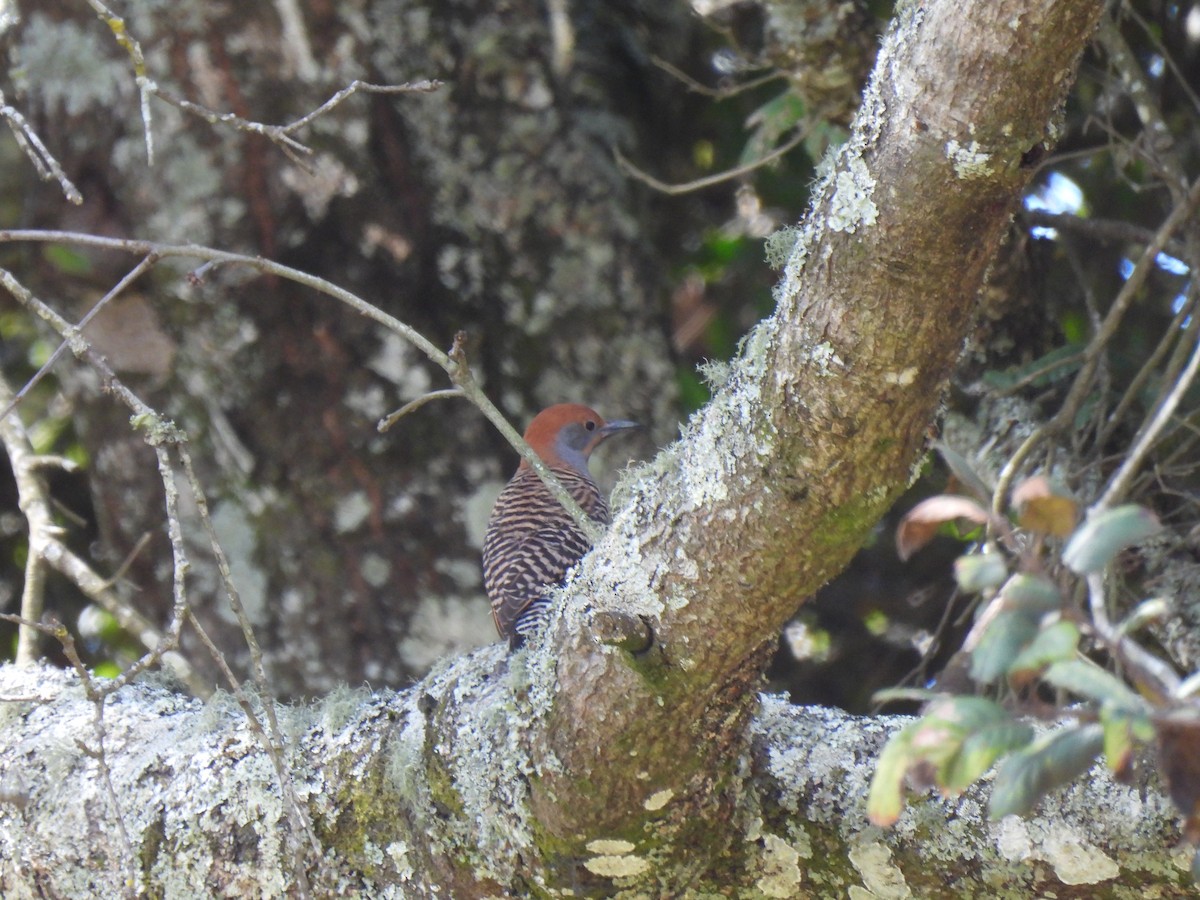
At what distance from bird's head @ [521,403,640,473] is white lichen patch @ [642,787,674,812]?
2.03 metres

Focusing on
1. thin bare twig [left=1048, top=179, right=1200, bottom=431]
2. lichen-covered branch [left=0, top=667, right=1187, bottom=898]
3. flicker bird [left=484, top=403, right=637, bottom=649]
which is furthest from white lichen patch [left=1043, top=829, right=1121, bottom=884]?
thin bare twig [left=1048, top=179, right=1200, bottom=431]

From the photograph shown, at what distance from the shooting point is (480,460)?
12.9 feet

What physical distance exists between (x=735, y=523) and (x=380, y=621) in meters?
2.11

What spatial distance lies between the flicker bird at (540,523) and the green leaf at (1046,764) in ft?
4.32

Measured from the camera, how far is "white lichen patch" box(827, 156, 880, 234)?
1588 millimetres

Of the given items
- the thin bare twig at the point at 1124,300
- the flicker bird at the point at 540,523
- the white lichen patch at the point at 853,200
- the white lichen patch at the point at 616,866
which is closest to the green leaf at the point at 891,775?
the white lichen patch at the point at 853,200

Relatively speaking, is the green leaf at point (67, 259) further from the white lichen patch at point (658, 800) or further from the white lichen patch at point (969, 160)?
the white lichen patch at point (969, 160)

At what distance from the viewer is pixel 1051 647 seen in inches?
42.4

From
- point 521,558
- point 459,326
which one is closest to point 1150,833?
point 521,558

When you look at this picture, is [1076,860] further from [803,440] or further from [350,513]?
[350,513]

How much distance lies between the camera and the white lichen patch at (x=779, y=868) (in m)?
2.12

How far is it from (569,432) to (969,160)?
8.90 ft

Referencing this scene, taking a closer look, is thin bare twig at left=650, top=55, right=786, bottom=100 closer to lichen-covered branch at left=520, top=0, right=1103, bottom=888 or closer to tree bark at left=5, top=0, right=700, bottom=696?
tree bark at left=5, top=0, right=700, bottom=696

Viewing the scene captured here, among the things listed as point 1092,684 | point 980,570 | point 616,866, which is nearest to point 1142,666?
point 1092,684
